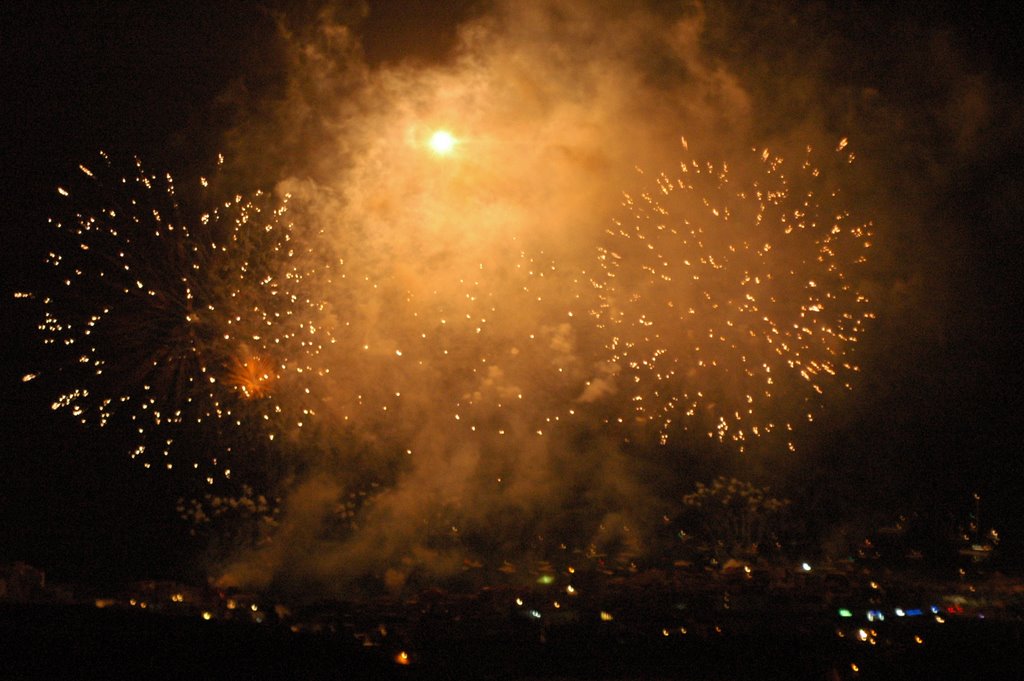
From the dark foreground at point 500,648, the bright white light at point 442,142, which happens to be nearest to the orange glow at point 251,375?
the bright white light at point 442,142

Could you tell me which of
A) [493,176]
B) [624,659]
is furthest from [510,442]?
[624,659]

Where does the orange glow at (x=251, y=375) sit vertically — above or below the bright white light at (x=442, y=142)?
below

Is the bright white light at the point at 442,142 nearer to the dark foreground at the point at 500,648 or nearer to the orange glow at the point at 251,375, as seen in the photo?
the orange glow at the point at 251,375

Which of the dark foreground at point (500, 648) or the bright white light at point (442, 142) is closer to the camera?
the dark foreground at point (500, 648)

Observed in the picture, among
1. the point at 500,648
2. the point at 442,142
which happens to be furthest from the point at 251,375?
the point at 500,648

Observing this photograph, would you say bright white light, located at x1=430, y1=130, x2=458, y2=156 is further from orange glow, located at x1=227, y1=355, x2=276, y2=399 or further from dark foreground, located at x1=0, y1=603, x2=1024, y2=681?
dark foreground, located at x1=0, y1=603, x2=1024, y2=681

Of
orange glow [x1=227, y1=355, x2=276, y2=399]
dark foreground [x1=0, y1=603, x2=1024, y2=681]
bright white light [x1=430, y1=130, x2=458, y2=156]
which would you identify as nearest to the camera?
dark foreground [x1=0, y1=603, x2=1024, y2=681]

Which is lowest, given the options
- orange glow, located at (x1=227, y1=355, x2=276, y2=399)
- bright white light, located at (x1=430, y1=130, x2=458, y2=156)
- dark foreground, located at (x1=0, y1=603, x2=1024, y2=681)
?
dark foreground, located at (x1=0, y1=603, x2=1024, y2=681)

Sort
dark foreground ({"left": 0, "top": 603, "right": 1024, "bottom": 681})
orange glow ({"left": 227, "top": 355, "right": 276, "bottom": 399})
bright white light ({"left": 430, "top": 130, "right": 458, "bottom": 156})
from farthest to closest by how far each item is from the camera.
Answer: orange glow ({"left": 227, "top": 355, "right": 276, "bottom": 399}) < bright white light ({"left": 430, "top": 130, "right": 458, "bottom": 156}) < dark foreground ({"left": 0, "top": 603, "right": 1024, "bottom": 681})

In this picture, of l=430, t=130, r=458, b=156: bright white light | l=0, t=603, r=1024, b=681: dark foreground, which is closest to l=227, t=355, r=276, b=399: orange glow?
l=430, t=130, r=458, b=156: bright white light
